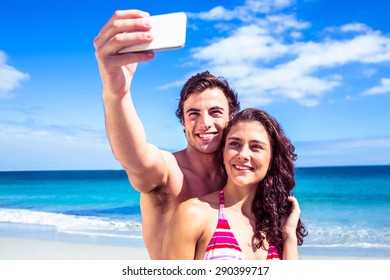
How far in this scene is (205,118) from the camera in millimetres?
2668

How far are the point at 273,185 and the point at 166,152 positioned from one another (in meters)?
0.60

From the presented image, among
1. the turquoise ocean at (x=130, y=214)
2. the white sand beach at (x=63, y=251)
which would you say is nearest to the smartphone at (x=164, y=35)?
the white sand beach at (x=63, y=251)

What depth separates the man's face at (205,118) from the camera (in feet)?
8.72

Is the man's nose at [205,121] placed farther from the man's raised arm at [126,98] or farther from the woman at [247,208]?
the man's raised arm at [126,98]

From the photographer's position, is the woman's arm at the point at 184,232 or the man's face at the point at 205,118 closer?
the woman's arm at the point at 184,232

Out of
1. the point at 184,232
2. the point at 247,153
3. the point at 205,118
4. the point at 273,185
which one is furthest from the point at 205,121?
the point at 184,232

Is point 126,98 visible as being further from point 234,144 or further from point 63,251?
point 63,251

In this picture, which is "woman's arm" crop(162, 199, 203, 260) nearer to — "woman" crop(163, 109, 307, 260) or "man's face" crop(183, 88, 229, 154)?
"woman" crop(163, 109, 307, 260)

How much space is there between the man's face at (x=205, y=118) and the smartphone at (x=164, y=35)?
3.11ft

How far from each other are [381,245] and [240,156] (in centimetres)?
875

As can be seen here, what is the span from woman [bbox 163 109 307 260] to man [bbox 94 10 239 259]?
19 centimetres

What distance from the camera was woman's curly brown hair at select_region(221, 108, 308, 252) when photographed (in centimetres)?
244

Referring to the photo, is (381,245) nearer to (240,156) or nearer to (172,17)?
(240,156)
